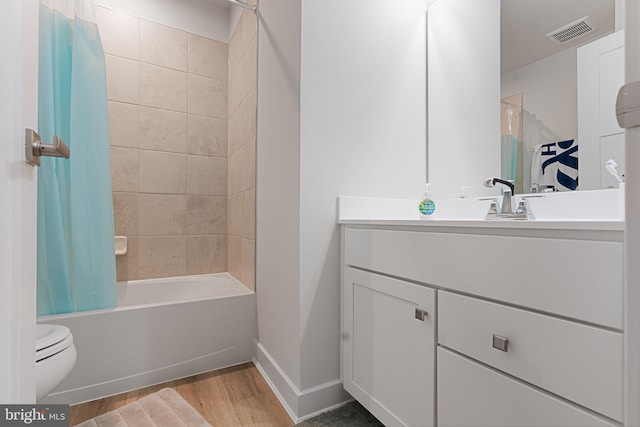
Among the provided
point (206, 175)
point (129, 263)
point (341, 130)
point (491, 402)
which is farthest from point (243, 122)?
point (491, 402)

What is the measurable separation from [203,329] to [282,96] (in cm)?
133

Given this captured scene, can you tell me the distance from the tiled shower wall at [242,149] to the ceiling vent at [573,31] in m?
1.51

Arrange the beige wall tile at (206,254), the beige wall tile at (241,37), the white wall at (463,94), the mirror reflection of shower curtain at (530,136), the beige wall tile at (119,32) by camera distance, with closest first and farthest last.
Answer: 1. the mirror reflection of shower curtain at (530,136)
2. the white wall at (463,94)
3. the beige wall tile at (241,37)
4. the beige wall tile at (119,32)
5. the beige wall tile at (206,254)

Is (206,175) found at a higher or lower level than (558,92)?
lower

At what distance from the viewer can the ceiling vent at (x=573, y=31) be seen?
1.10 m

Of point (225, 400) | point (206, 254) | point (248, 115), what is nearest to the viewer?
point (225, 400)

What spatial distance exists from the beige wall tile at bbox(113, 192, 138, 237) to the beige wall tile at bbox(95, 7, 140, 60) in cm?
101

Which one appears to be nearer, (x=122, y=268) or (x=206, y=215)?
(x=122, y=268)

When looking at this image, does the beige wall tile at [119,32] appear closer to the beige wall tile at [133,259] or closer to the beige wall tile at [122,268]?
the beige wall tile at [133,259]

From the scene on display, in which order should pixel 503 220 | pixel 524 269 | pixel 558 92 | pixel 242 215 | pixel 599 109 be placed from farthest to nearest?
pixel 242 215 < pixel 558 92 < pixel 599 109 < pixel 503 220 < pixel 524 269

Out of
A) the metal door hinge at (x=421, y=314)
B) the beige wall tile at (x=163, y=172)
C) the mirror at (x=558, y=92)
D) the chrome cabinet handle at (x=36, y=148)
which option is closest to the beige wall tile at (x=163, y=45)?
the beige wall tile at (x=163, y=172)

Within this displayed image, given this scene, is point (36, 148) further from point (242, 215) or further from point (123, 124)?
point (123, 124)

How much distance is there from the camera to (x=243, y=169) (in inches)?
86.0

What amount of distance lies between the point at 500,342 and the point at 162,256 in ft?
7.55
